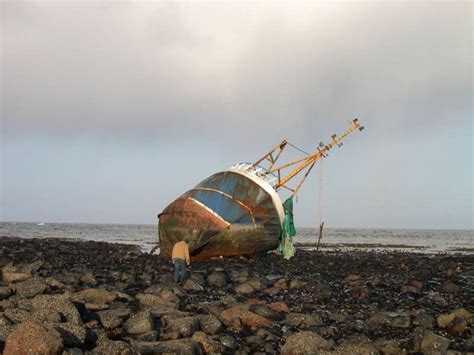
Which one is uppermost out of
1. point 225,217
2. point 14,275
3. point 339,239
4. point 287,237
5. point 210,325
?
point 225,217

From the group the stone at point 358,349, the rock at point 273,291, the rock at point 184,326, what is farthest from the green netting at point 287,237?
the stone at point 358,349

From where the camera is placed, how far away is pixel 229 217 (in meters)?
19.9

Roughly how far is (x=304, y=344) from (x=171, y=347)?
7.01ft

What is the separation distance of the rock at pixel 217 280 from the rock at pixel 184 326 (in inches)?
209

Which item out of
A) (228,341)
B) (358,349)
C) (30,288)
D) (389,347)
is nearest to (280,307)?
(228,341)

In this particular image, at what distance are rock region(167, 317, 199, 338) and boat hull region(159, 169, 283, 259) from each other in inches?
449

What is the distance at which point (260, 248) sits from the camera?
21.2 m

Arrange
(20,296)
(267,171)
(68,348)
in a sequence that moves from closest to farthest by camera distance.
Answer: (68,348) → (20,296) → (267,171)

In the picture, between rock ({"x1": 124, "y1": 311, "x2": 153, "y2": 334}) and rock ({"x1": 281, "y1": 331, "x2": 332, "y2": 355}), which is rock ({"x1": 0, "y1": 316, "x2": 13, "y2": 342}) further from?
rock ({"x1": 281, "y1": 331, "x2": 332, "y2": 355})

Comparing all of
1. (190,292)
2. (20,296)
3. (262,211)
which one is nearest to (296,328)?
A: (190,292)

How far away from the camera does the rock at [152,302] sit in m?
10.3

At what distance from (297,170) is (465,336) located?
1697 cm

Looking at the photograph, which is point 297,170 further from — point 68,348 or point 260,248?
Answer: point 68,348

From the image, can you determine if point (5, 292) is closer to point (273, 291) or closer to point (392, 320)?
point (273, 291)
